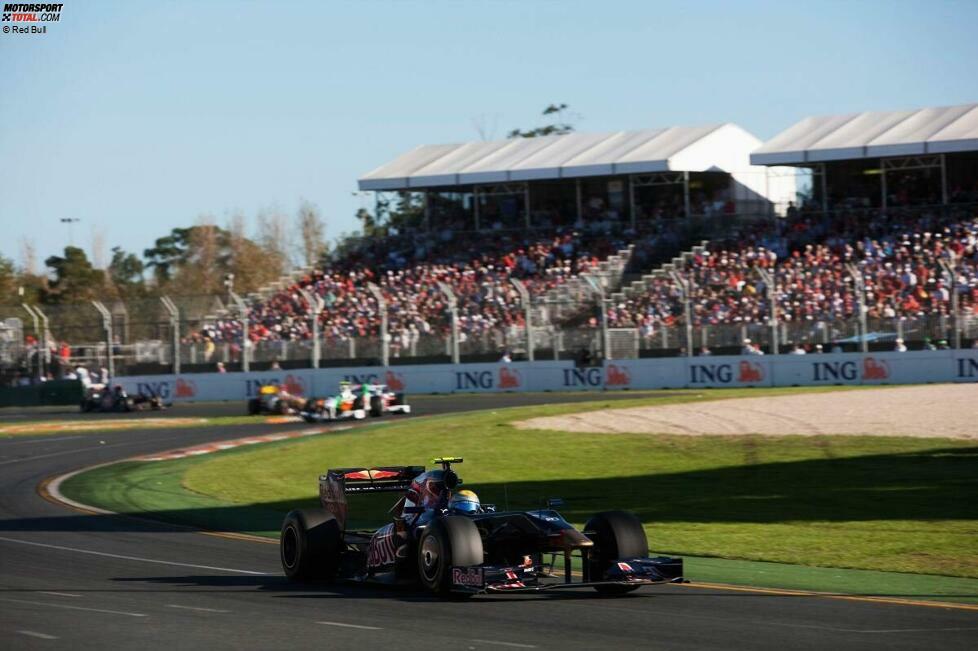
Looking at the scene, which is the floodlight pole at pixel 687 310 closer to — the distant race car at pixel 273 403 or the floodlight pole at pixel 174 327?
the distant race car at pixel 273 403

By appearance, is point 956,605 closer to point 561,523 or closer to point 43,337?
point 561,523

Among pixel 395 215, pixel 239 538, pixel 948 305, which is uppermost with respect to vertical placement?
pixel 395 215

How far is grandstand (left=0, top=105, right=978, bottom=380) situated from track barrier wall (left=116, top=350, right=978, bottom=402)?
475 millimetres

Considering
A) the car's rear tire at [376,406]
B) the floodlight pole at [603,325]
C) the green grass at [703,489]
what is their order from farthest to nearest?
the floodlight pole at [603,325], the car's rear tire at [376,406], the green grass at [703,489]

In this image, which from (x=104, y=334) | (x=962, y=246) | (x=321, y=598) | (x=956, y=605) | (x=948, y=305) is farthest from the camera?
(x=104, y=334)

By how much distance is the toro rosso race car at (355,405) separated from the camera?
37562 mm

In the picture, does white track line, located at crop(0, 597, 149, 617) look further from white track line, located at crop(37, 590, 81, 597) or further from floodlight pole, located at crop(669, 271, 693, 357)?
floodlight pole, located at crop(669, 271, 693, 357)

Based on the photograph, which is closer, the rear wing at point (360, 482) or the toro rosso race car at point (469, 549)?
the toro rosso race car at point (469, 549)

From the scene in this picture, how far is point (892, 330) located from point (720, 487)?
21.8 meters

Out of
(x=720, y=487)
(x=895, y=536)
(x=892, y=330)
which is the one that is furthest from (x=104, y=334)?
(x=895, y=536)

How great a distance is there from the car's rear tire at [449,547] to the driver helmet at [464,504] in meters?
0.48

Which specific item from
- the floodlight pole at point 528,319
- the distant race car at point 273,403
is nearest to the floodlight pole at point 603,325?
the floodlight pole at point 528,319

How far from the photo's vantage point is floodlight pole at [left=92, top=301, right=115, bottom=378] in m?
50.6

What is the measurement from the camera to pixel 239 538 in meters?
17.3
